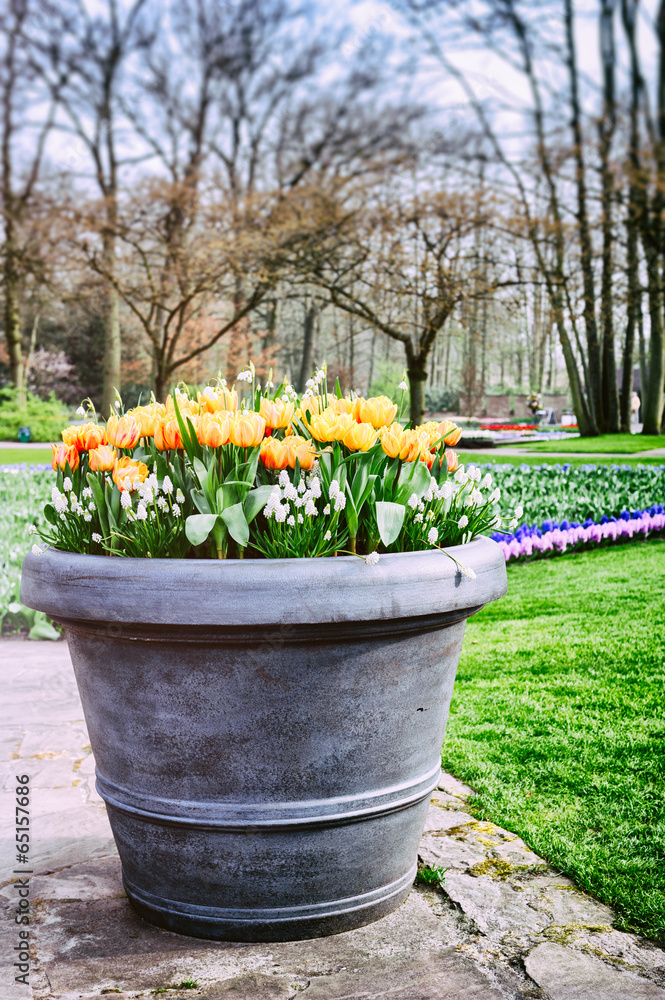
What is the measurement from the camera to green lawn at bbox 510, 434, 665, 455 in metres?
16.0

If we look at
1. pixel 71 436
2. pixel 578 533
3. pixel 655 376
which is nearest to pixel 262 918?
pixel 71 436

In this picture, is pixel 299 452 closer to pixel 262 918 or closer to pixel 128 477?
pixel 128 477

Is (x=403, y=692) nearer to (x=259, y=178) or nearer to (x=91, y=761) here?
(x=91, y=761)

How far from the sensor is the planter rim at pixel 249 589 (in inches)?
62.0

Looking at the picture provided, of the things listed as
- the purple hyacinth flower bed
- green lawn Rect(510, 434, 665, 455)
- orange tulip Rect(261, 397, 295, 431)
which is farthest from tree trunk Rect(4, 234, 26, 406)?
orange tulip Rect(261, 397, 295, 431)

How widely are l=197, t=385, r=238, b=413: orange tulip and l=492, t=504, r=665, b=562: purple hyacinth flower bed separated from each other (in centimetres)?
439

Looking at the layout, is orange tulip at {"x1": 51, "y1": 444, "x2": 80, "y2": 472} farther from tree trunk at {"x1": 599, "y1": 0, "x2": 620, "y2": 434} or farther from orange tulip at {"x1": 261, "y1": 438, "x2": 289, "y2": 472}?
tree trunk at {"x1": 599, "y1": 0, "x2": 620, "y2": 434}

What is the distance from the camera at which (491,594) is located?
1871 millimetres

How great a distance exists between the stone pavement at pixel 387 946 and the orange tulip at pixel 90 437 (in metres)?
1.09

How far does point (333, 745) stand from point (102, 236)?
16573 millimetres

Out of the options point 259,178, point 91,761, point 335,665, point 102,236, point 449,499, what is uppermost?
point 259,178

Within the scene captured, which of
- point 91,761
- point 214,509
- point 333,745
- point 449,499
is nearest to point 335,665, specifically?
point 333,745

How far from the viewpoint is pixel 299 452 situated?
6.11 ft

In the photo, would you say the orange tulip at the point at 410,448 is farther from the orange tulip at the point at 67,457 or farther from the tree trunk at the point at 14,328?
the tree trunk at the point at 14,328
